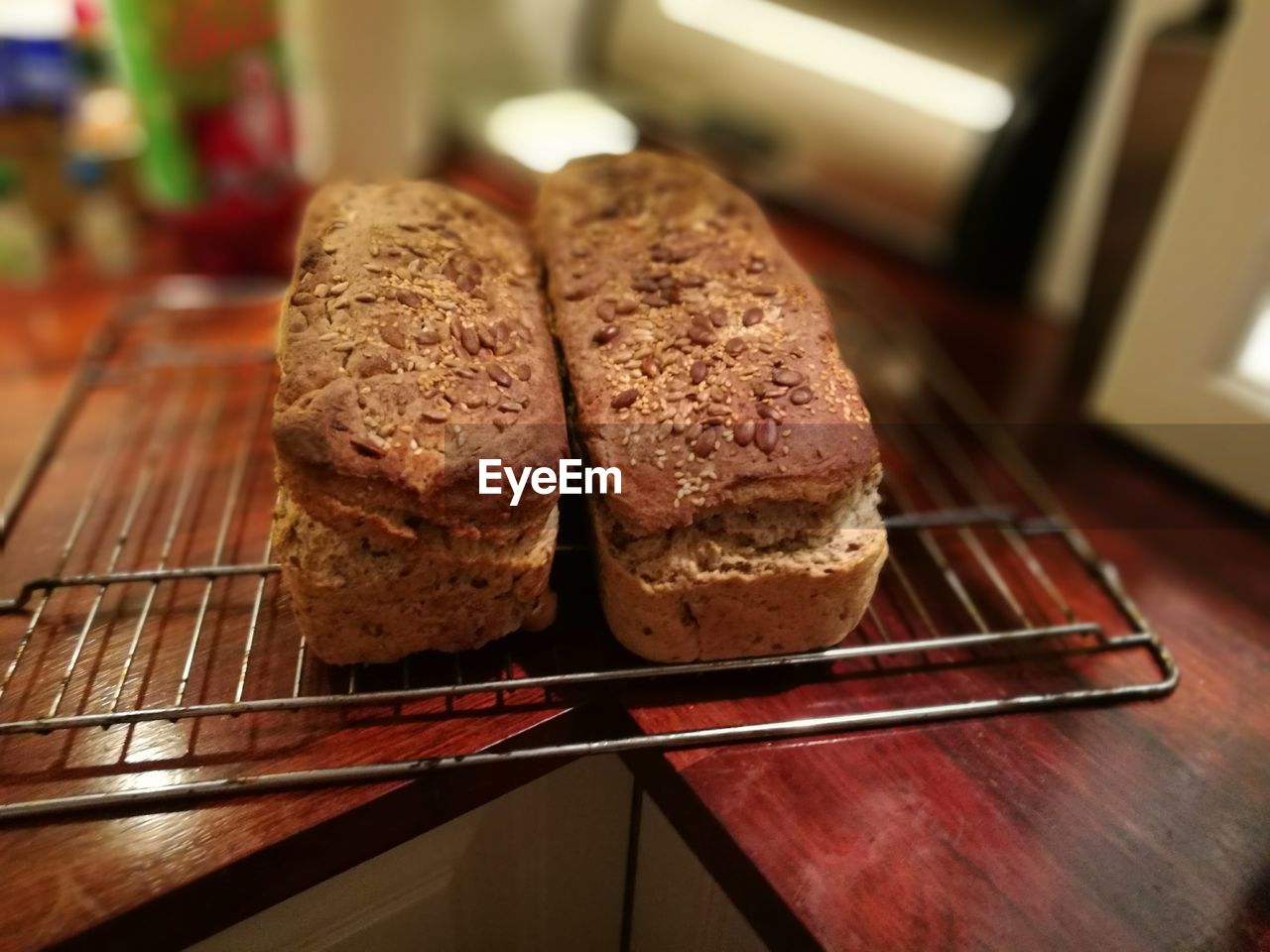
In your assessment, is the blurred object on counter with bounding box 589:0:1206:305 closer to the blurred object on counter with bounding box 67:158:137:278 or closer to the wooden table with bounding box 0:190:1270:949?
the wooden table with bounding box 0:190:1270:949

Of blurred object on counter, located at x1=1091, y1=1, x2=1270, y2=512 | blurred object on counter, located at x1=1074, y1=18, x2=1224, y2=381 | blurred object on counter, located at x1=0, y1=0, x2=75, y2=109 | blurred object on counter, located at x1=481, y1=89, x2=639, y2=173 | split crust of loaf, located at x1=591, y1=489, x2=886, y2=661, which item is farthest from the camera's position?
blurred object on counter, located at x1=481, y1=89, x2=639, y2=173

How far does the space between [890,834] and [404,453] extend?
0.46m

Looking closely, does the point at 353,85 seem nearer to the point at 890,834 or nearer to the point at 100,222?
the point at 100,222

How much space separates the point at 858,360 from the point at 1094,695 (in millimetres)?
583

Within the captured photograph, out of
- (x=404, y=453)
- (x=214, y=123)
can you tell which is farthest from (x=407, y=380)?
(x=214, y=123)

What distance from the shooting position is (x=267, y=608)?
817 millimetres

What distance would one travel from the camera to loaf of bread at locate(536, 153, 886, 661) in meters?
0.73

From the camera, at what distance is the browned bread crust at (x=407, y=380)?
26.6 inches

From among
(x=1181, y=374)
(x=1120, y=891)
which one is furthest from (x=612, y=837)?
(x=1181, y=374)

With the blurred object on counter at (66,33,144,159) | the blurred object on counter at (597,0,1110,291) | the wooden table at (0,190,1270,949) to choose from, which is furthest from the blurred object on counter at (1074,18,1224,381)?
the blurred object on counter at (66,33,144,159)

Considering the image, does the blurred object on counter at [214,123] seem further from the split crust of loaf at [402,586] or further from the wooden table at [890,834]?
the wooden table at [890,834]

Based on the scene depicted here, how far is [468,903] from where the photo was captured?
879mm

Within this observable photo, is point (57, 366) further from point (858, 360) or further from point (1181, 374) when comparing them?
point (1181, 374)

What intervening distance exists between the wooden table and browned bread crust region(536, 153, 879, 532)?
0.20 m
